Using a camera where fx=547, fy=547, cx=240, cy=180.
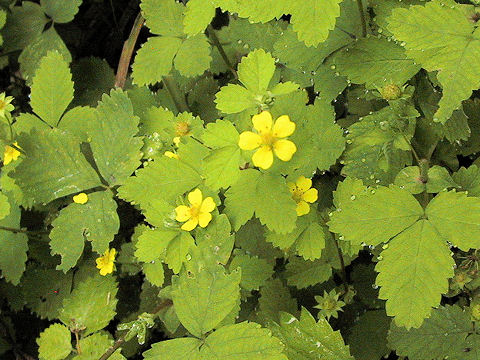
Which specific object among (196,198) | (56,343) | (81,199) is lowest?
(56,343)

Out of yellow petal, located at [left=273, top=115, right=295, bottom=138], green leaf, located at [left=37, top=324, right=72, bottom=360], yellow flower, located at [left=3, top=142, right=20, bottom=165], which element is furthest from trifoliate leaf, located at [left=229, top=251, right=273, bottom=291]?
yellow flower, located at [left=3, top=142, right=20, bottom=165]

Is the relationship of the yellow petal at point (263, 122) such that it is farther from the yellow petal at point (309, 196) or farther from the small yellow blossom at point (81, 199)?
the small yellow blossom at point (81, 199)

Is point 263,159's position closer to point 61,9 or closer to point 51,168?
point 51,168

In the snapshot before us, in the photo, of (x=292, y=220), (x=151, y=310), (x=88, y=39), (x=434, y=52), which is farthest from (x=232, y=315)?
(x=88, y=39)

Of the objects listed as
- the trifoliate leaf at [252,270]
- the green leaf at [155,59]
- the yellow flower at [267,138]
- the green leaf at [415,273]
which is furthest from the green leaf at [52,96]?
the green leaf at [415,273]

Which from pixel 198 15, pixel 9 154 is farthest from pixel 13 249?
pixel 198 15

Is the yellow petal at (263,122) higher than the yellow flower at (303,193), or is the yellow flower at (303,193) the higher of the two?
the yellow petal at (263,122)
